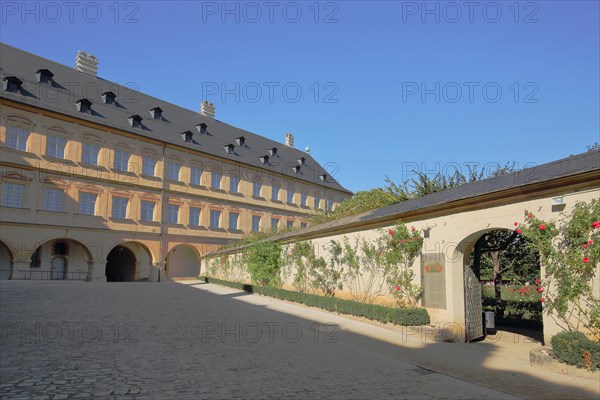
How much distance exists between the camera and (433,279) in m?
11.6

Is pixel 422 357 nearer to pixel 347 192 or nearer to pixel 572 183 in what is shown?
pixel 572 183

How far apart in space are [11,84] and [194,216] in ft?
59.8

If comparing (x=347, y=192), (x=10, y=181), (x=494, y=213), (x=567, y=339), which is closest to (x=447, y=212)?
(x=494, y=213)

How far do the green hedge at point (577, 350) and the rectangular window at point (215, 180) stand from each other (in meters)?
39.0

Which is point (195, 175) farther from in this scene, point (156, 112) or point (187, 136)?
point (156, 112)

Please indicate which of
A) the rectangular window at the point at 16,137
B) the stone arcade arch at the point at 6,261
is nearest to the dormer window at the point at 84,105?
the rectangular window at the point at 16,137

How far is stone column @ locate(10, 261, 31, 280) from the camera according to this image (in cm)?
2973

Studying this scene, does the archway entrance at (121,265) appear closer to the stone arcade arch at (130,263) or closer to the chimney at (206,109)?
the stone arcade arch at (130,263)

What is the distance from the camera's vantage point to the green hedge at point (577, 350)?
712 centimetres

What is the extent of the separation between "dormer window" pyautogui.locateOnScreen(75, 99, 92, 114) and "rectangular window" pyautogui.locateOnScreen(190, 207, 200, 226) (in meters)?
12.6

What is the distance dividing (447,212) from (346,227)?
16.4 feet

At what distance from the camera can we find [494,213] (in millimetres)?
9969

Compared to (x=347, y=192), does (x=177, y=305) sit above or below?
below

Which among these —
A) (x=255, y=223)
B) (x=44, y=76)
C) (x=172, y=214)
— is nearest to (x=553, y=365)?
(x=172, y=214)
